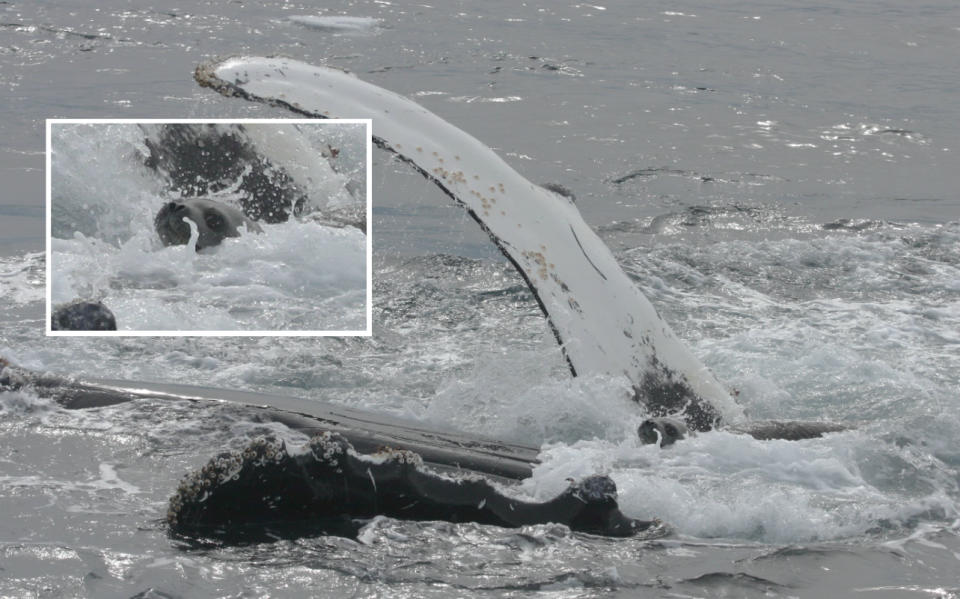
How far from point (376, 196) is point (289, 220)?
3125 mm

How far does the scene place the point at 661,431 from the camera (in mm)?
6887

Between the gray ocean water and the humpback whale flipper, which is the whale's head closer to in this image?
the gray ocean water

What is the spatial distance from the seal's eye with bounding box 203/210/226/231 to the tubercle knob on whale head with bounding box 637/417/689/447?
15.3 ft

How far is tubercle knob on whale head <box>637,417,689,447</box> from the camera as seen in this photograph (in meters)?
6.88

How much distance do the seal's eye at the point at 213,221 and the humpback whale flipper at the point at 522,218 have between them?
369 cm

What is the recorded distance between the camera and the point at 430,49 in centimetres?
2086

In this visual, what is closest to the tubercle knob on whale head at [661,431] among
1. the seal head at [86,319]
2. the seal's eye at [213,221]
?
the seal head at [86,319]

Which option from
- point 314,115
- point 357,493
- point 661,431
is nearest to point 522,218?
point 314,115

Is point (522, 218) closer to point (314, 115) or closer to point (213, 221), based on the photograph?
point (314, 115)

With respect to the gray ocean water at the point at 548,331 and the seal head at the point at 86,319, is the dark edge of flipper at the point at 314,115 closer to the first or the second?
the gray ocean water at the point at 548,331

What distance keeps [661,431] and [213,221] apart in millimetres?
4778

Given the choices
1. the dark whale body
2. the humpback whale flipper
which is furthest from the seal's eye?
the dark whale body

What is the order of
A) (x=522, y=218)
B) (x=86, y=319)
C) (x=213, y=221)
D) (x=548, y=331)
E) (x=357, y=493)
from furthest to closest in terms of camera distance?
(x=213, y=221) → (x=548, y=331) → (x=86, y=319) → (x=522, y=218) → (x=357, y=493)

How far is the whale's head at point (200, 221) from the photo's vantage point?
10562 millimetres
